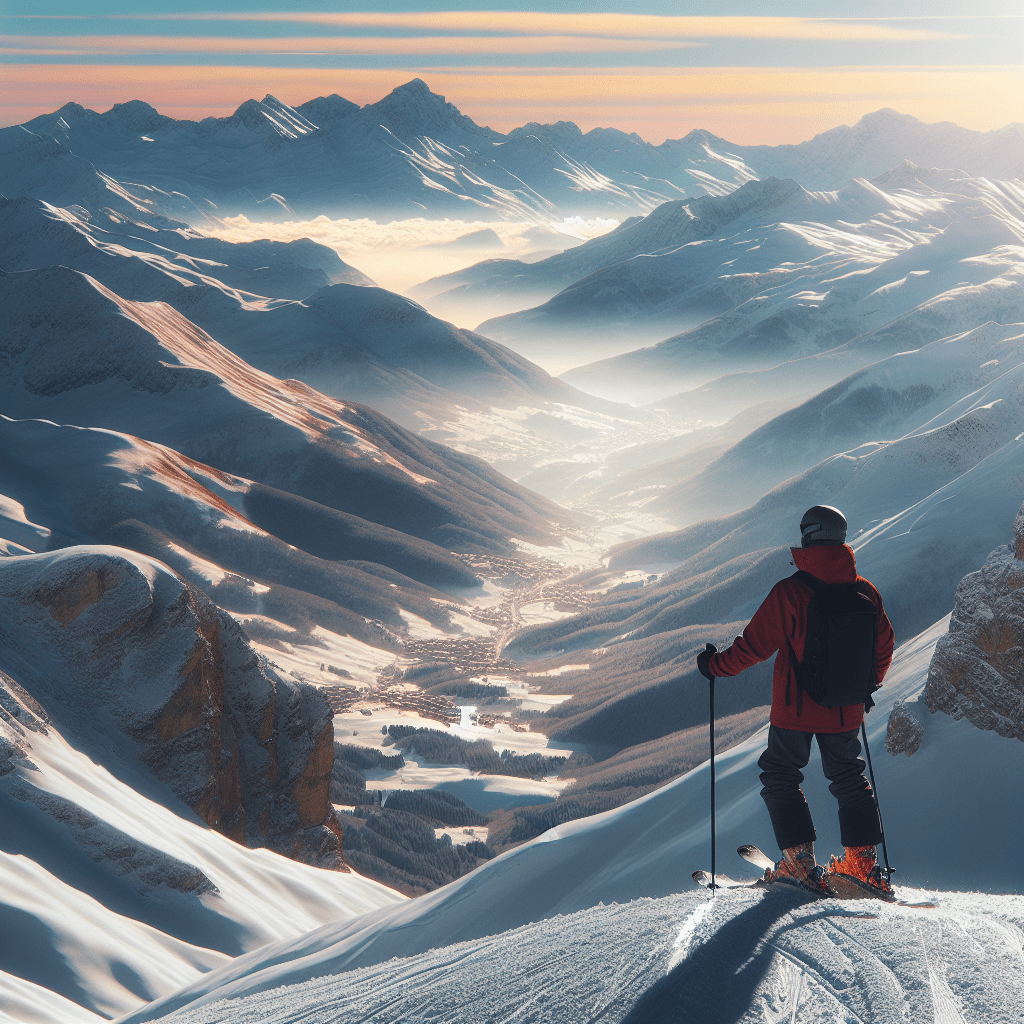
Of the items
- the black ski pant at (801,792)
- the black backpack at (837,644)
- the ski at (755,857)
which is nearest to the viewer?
the black backpack at (837,644)

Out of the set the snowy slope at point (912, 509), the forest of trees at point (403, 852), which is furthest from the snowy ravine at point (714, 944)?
the snowy slope at point (912, 509)

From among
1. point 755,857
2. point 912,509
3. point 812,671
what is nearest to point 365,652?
point 912,509

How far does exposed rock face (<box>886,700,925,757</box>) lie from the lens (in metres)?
18.6

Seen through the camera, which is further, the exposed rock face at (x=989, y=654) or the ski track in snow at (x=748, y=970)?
the exposed rock face at (x=989, y=654)

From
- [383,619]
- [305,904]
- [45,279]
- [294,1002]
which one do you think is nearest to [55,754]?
[305,904]

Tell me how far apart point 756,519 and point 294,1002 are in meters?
78.4

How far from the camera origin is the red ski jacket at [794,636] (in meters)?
8.09

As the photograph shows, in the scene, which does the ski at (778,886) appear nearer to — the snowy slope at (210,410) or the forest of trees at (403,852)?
the forest of trees at (403,852)

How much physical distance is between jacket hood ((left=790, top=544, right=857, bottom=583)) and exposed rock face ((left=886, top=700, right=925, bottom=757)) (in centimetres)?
1223

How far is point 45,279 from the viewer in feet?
422

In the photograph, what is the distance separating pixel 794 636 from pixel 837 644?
360 mm

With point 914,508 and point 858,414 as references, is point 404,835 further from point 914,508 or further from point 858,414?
point 858,414

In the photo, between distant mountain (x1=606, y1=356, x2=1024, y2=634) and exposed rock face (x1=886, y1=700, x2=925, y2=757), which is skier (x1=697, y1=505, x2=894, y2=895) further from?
distant mountain (x1=606, y1=356, x2=1024, y2=634)

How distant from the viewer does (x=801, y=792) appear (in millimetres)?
8414
